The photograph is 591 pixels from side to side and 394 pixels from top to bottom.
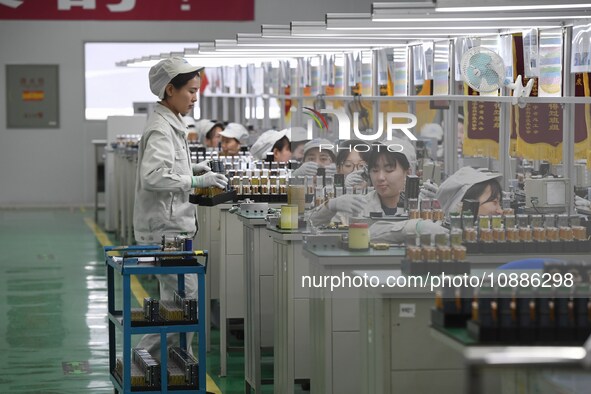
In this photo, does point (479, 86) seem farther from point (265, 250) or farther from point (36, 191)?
point (36, 191)

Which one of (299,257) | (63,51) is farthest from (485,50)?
(63,51)

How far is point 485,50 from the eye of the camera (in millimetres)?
5867

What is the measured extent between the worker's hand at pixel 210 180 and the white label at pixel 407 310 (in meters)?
1.85

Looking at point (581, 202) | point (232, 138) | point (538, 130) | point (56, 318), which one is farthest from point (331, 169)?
point (232, 138)

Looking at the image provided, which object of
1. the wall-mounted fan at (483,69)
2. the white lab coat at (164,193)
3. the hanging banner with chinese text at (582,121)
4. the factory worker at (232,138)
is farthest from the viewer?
the factory worker at (232,138)

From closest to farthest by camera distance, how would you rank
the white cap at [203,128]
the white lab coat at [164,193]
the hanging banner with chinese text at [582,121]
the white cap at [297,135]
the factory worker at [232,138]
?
the white lab coat at [164,193]
the white cap at [297,135]
the hanging banner with chinese text at [582,121]
the factory worker at [232,138]
the white cap at [203,128]

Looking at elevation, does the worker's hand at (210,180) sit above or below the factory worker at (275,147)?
below

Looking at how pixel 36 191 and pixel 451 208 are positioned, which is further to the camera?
pixel 36 191

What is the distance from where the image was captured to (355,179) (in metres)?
5.26

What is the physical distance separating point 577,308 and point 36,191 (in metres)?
16.3

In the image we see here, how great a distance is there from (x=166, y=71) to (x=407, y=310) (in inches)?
84.6

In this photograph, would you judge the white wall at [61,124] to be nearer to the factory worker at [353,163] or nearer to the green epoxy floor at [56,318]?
the green epoxy floor at [56,318]

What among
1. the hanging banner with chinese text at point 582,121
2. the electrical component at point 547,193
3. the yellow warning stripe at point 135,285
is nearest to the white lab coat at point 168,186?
the yellow warning stripe at point 135,285

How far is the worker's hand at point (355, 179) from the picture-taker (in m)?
5.25
